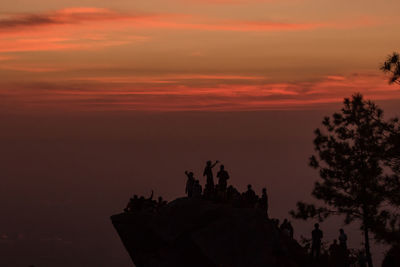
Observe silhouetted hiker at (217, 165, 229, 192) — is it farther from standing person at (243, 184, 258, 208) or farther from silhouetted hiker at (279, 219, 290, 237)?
silhouetted hiker at (279, 219, 290, 237)

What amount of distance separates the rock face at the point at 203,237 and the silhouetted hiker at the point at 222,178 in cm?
164

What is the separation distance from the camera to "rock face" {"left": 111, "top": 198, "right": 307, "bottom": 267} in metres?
41.4

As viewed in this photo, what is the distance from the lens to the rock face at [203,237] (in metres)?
41.4

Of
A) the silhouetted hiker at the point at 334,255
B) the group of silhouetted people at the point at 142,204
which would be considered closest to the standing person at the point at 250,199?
the group of silhouetted people at the point at 142,204

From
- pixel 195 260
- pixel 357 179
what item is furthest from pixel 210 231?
pixel 357 179

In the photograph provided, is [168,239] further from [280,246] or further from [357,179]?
[357,179]

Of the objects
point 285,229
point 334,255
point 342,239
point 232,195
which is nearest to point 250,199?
point 232,195

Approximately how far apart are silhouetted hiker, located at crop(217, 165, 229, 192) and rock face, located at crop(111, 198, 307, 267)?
164 centimetres

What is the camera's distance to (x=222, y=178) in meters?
45.3

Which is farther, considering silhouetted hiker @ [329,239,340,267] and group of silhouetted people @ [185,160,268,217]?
group of silhouetted people @ [185,160,268,217]

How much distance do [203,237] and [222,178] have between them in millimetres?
4252

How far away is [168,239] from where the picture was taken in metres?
43.5

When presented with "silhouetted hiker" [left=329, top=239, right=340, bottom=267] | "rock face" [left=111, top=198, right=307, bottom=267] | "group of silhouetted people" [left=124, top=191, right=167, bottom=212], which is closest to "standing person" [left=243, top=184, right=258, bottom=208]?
"rock face" [left=111, top=198, right=307, bottom=267]

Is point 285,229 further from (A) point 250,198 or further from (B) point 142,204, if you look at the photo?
(B) point 142,204
